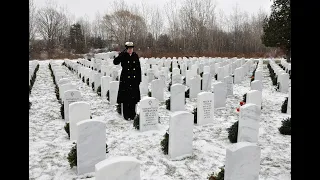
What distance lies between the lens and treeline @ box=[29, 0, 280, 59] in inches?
1689

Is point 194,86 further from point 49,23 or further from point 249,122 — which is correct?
point 49,23

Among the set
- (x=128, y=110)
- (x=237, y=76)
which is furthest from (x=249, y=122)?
(x=237, y=76)

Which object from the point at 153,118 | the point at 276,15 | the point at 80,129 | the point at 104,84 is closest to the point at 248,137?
the point at 153,118

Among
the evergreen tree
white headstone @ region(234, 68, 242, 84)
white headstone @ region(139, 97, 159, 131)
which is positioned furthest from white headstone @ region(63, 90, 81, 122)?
the evergreen tree

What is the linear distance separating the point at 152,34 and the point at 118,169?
48.0 meters

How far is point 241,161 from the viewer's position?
367 centimetres

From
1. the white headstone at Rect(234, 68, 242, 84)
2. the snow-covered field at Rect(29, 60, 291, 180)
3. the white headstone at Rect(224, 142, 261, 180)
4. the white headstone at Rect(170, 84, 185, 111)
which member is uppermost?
the white headstone at Rect(234, 68, 242, 84)

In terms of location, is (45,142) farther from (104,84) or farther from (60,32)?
(60,32)

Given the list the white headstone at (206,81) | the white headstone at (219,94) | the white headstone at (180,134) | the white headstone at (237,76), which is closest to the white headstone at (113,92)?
the white headstone at (219,94)

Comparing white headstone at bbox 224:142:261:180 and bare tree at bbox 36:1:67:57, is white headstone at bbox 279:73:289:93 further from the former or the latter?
bare tree at bbox 36:1:67:57

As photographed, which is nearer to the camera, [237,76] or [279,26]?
[237,76]

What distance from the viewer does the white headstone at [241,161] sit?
3619 millimetres

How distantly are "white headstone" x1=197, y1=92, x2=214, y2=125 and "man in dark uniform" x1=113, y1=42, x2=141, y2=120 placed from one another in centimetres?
170
